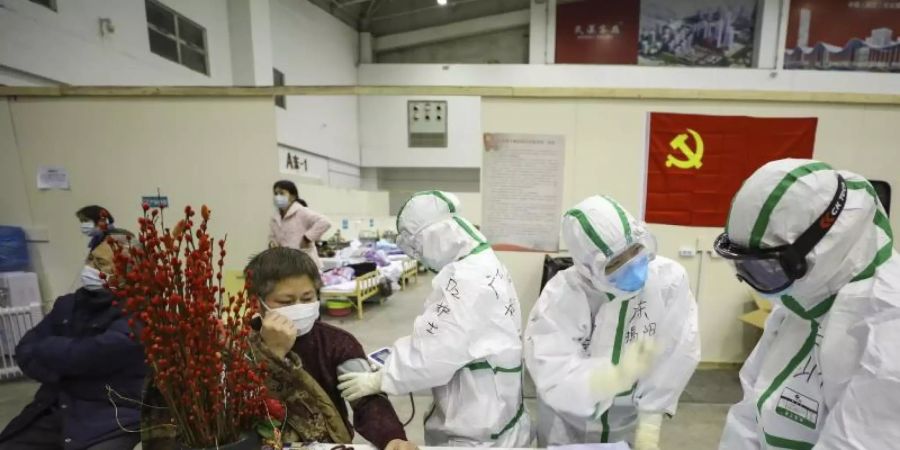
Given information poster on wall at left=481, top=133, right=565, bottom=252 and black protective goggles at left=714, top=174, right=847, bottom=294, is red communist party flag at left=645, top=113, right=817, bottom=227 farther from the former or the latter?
black protective goggles at left=714, top=174, right=847, bottom=294

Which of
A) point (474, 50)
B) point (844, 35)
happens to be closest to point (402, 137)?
point (474, 50)

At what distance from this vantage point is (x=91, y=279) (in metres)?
1.24

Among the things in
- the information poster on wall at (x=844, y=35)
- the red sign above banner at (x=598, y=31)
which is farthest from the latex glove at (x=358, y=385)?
the information poster on wall at (x=844, y=35)

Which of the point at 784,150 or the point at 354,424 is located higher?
the point at 784,150

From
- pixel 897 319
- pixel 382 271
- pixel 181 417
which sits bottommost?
pixel 382 271

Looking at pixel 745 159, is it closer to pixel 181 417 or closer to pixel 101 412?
pixel 181 417

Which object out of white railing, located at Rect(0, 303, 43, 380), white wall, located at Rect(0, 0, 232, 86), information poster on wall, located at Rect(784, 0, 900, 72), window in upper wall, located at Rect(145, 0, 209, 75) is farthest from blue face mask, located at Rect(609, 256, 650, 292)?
information poster on wall, located at Rect(784, 0, 900, 72)

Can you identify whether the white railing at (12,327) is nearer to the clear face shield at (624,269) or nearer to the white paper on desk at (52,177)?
the white paper on desk at (52,177)

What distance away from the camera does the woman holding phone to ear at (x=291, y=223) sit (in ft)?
9.09

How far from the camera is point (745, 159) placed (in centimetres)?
236

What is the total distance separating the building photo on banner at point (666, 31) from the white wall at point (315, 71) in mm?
4113

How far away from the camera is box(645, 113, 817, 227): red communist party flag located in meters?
2.33

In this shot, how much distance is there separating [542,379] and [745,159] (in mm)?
2261

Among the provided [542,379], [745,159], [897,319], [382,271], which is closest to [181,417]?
[542,379]
